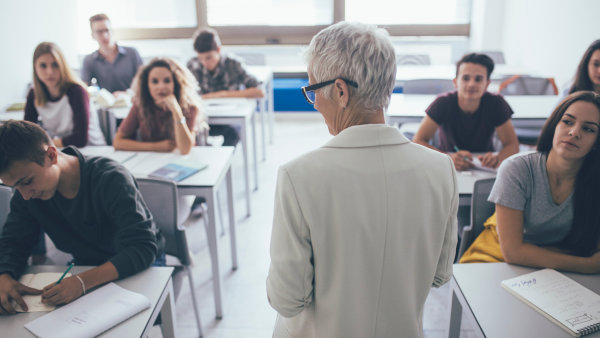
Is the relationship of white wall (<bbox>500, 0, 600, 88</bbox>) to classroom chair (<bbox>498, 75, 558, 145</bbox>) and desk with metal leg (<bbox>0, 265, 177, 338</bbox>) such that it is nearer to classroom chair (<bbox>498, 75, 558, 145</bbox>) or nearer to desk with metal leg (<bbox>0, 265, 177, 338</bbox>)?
classroom chair (<bbox>498, 75, 558, 145</bbox>)

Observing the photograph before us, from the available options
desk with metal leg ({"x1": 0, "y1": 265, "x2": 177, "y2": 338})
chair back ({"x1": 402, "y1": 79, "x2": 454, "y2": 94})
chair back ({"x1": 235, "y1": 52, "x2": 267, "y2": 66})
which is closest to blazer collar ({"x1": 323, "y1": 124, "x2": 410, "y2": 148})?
desk with metal leg ({"x1": 0, "y1": 265, "x2": 177, "y2": 338})

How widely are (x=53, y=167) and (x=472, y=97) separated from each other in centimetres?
213

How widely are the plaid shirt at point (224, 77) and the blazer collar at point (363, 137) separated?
3155mm

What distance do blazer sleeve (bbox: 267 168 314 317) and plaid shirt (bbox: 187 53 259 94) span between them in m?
3.15

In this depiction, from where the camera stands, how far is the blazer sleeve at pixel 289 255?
89 cm

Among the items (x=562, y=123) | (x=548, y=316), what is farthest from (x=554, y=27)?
(x=548, y=316)

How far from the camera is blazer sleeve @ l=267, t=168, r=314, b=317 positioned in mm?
888

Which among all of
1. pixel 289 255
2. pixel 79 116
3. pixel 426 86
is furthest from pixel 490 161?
pixel 79 116

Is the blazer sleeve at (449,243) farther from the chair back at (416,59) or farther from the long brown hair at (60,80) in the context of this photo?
the chair back at (416,59)

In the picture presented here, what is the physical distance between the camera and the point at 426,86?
3795mm

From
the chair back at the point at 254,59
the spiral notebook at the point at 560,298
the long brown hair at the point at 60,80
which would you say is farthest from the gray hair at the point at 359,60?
the chair back at the point at 254,59

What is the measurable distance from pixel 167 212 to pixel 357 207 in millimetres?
1231

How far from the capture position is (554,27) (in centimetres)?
440

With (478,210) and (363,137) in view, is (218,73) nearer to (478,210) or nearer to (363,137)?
(478,210)
